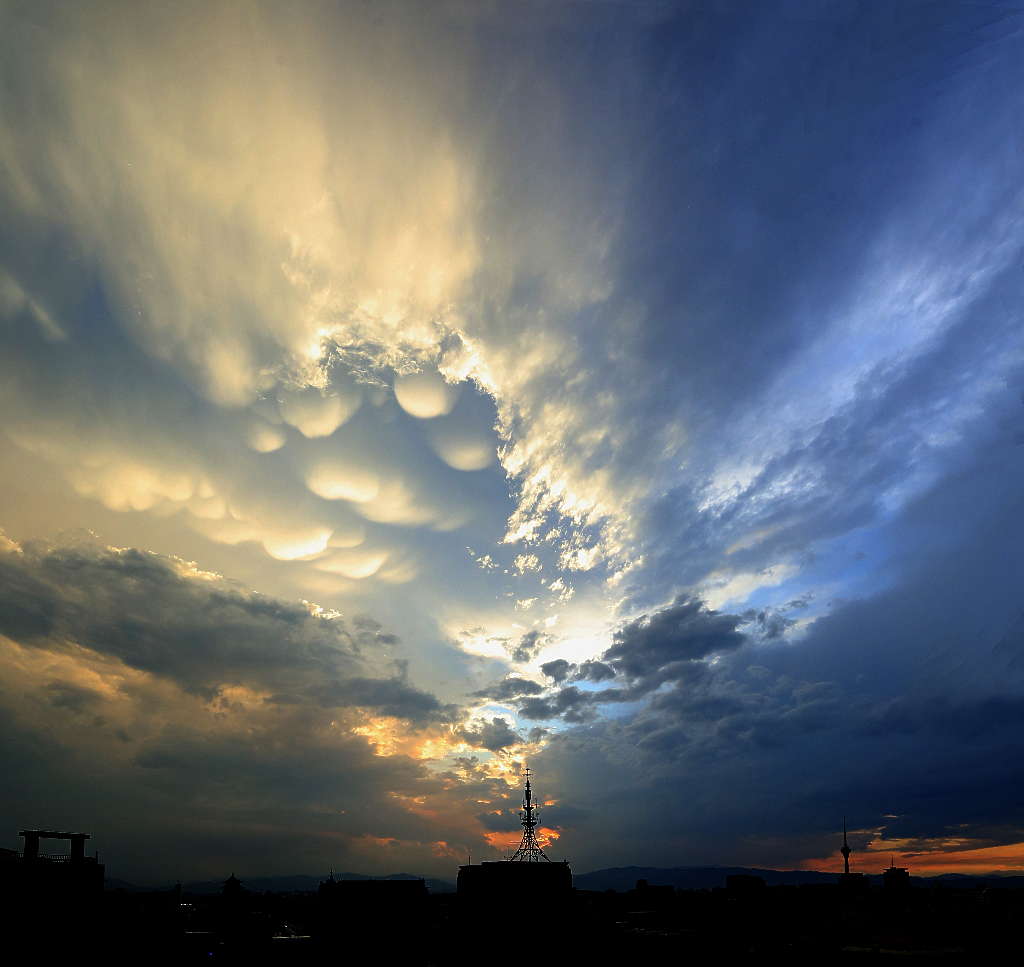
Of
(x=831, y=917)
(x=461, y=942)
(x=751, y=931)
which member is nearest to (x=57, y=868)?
(x=461, y=942)

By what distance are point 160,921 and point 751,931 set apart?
1741 inches

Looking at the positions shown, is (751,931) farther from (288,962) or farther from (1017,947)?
(288,962)

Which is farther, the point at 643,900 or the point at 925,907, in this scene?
the point at 643,900

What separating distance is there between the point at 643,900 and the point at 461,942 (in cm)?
5820

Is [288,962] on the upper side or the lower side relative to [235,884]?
lower

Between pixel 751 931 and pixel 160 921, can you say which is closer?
pixel 751 931

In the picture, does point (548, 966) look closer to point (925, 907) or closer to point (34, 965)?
point (925, 907)

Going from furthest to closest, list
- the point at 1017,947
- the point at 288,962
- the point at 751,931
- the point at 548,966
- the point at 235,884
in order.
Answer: the point at 235,884 → the point at 288,962 → the point at 751,931 → the point at 548,966 → the point at 1017,947

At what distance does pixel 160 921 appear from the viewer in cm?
4600

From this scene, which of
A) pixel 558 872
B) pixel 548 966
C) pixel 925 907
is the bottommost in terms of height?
pixel 548 966

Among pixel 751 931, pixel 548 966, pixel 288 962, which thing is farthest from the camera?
pixel 288 962

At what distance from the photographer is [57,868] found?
44.7 metres

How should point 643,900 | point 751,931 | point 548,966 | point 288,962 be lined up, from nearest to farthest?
1. point 548,966
2. point 751,931
3. point 288,962
4. point 643,900

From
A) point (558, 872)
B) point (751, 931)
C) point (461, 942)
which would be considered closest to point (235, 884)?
point (461, 942)
